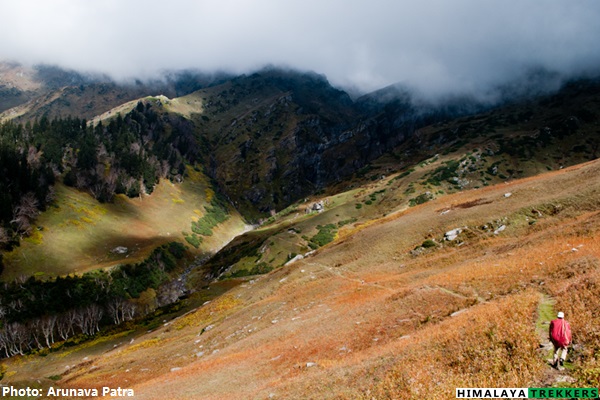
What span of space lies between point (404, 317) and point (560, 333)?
45.4 ft

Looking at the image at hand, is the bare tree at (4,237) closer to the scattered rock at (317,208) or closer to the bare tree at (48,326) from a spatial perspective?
the bare tree at (48,326)

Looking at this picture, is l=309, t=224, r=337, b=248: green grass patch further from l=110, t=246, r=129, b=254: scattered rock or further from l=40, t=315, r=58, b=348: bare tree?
l=40, t=315, r=58, b=348: bare tree

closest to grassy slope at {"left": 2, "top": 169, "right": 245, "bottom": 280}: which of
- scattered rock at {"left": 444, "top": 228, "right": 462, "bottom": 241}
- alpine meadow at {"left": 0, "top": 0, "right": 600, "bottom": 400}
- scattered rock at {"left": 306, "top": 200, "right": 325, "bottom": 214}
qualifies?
alpine meadow at {"left": 0, "top": 0, "right": 600, "bottom": 400}

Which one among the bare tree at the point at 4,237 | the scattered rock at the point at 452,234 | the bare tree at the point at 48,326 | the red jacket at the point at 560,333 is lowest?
the bare tree at the point at 48,326

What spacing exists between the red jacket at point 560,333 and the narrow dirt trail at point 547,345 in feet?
2.61

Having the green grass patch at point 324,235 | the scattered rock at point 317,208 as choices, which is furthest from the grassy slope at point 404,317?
the scattered rock at point 317,208

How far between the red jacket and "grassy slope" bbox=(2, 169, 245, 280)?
105946 mm

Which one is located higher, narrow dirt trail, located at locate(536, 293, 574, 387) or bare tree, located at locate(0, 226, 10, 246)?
narrow dirt trail, located at locate(536, 293, 574, 387)

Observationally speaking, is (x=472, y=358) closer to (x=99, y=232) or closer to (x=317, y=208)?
(x=317, y=208)

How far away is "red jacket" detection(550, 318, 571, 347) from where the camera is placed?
1075 cm

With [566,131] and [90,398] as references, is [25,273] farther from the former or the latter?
[566,131]

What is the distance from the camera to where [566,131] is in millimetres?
135875

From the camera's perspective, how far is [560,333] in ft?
35.8

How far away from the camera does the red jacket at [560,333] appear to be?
35.3 feet
